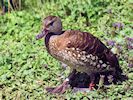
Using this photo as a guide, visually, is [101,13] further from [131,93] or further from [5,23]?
[131,93]

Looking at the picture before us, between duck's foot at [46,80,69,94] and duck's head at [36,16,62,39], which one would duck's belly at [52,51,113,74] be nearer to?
duck's head at [36,16,62,39]

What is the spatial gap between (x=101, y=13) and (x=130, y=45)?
46.5 inches

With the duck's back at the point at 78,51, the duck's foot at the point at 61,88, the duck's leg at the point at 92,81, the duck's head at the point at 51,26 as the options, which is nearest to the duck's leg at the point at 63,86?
the duck's foot at the point at 61,88

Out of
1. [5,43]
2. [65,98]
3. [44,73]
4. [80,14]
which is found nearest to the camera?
[65,98]

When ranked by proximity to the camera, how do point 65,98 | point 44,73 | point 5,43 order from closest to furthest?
point 65,98 → point 44,73 → point 5,43

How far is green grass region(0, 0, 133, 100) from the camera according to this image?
5.50 meters

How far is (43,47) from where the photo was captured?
6.54m

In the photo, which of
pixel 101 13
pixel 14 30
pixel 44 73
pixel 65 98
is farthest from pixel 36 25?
pixel 65 98

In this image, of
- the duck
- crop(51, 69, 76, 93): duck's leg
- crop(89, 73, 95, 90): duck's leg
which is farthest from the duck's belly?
crop(51, 69, 76, 93): duck's leg

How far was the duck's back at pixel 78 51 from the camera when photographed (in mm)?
5051

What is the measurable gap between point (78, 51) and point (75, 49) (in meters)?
0.04

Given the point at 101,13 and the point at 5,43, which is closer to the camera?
the point at 5,43

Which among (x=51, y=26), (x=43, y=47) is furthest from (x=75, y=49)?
(x=43, y=47)

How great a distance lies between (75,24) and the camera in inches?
280
